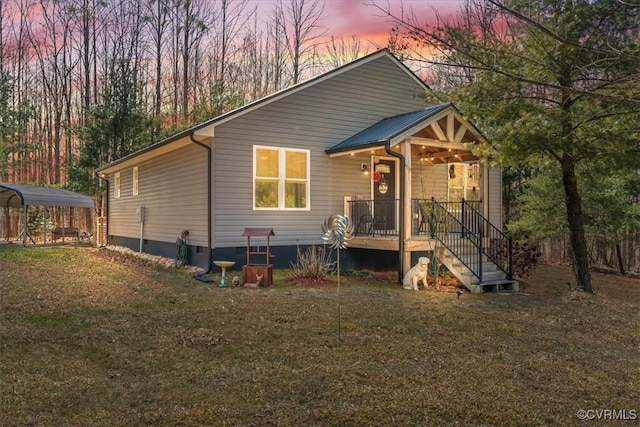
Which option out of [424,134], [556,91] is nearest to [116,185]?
[424,134]

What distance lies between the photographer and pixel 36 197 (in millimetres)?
16359

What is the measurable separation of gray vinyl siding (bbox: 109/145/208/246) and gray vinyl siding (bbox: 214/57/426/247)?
2.17 ft

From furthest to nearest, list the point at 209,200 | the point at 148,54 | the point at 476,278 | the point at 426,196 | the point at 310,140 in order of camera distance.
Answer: the point at 148,54 < the point at 426,196 < the point at 310,140 < the point at 209,200 < the point at 476,278

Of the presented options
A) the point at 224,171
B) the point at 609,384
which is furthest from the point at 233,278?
the point at 609,384

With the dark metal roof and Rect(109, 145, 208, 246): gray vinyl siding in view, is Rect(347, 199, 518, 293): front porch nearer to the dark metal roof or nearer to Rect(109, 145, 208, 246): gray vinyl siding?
the dark metal roof

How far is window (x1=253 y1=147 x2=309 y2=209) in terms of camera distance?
1102 centimetres

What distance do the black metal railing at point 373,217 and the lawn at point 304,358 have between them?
3.24 meters

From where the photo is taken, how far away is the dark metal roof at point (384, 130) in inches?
399

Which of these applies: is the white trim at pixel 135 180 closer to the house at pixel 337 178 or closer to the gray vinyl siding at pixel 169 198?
the gray vinyl siding at pixel 169 198

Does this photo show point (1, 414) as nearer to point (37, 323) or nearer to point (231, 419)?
point (231, 419)

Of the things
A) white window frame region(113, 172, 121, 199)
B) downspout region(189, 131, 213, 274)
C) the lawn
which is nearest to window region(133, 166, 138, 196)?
white window frame region(113, 172, 121, 199)

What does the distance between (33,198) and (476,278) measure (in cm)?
1476

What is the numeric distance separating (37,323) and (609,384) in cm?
602

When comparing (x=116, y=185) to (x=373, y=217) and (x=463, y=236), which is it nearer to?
(x=373, y=217)
